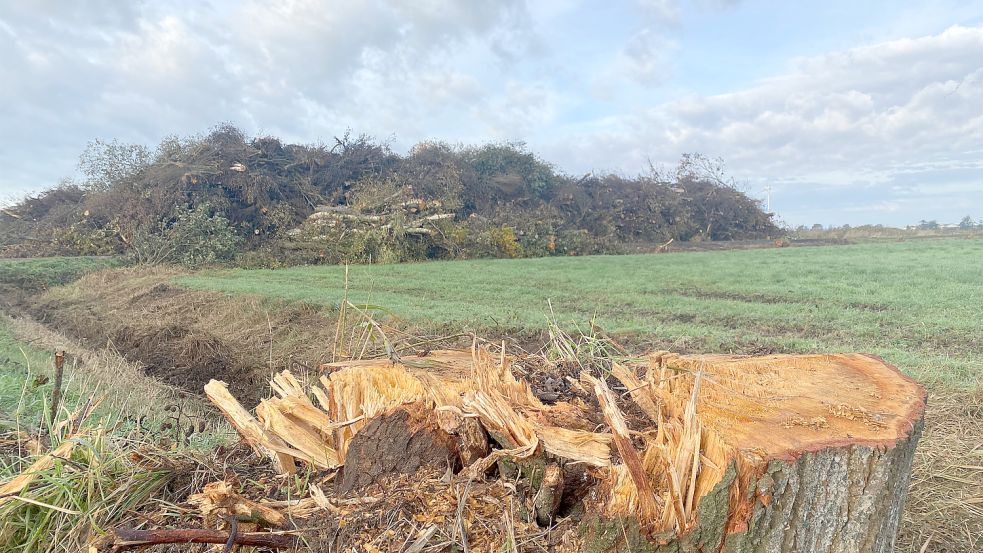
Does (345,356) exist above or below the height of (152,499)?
above

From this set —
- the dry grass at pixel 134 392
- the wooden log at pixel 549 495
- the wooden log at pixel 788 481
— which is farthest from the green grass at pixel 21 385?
the wooden log at pixel 788 481

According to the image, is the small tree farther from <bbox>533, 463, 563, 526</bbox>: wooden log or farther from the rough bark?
<bbox>533, 463, 563, 526</bbox>: wooden log

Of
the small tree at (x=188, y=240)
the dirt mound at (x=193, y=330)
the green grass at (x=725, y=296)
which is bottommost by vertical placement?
the dirt mound at (x=193, y=330)

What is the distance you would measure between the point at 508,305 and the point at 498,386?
7.17 meters

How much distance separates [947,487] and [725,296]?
23.7ft

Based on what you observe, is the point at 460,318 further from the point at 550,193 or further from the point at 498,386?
the point at 550,193

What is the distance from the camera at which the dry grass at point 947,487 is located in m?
2.54

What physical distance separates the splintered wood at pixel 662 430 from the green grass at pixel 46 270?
14126mm

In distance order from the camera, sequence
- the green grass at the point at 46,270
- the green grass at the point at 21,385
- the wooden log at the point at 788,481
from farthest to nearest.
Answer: the green grass at the point at 46,270
the green grass at the point at 21,385
the wooden log at the point at 788,481

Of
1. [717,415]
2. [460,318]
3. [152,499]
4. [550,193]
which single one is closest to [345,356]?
[152,499]

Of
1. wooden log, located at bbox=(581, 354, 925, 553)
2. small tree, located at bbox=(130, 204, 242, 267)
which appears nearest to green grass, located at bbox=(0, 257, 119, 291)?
small tree, located at bbox=(130, 204, 242, 267)

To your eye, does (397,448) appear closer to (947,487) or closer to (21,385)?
(947,487)

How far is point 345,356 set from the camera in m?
2.56

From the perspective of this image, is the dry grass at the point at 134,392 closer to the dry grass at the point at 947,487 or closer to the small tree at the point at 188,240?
the dry grass at the point at 947,487
